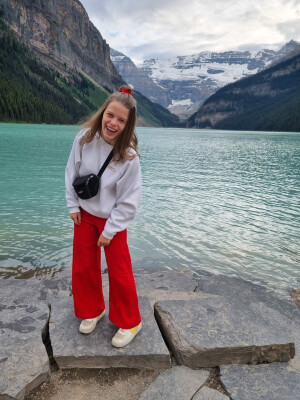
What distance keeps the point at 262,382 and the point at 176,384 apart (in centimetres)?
100

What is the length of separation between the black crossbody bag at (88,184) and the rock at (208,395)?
8.20 ft

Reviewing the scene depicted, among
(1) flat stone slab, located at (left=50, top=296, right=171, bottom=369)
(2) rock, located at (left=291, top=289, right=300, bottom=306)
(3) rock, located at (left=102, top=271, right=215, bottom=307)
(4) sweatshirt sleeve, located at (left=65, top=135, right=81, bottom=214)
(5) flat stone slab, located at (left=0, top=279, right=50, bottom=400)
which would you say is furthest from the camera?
(2) rock, located at (left=291, top=289, right=300, bottom=306)

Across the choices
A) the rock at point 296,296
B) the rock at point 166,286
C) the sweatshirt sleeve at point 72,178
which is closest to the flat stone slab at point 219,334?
the rock at point 166,286

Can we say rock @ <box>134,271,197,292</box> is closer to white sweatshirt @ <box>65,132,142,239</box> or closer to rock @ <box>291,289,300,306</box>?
rock @ <box>291,289,300,306</box>

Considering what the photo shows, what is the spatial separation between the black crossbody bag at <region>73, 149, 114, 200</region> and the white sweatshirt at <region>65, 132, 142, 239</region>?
48 millimetres

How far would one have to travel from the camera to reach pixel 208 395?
3.43 meters

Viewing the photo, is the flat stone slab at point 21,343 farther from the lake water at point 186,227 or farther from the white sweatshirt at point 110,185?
the lake water at point 186,227

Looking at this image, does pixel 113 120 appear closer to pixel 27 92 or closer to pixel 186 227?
pixel 186 227

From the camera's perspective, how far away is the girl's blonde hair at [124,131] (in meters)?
3.83

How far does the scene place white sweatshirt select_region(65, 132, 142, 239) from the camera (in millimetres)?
3832

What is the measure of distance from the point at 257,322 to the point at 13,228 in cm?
872

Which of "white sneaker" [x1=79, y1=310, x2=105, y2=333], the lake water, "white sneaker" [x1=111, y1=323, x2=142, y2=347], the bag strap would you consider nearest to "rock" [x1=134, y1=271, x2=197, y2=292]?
the lake water

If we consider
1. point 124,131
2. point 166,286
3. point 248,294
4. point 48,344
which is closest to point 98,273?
point 48,344

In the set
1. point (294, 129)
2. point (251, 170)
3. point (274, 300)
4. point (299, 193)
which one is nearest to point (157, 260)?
point (274, 300)
